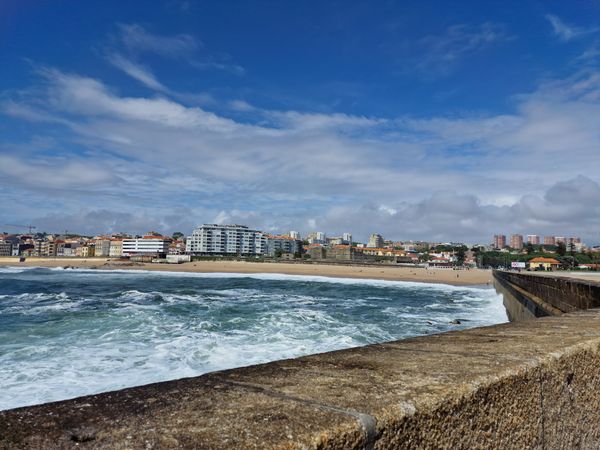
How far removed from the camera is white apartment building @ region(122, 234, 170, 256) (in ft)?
504

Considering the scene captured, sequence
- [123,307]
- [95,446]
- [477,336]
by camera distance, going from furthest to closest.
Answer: [123,307] → [477,336] → [95,446]

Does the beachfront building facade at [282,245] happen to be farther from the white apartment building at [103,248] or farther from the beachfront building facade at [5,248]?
the beachfront building facade at [5,248]

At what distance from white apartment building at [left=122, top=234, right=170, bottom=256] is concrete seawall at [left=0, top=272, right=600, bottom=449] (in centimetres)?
15832

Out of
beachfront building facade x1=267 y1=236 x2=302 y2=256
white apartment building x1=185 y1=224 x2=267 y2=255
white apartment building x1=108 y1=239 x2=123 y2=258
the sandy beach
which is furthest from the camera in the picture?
beachfront building facade x1=267 y1=236 x2=302 y2=256

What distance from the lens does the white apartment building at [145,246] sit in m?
154

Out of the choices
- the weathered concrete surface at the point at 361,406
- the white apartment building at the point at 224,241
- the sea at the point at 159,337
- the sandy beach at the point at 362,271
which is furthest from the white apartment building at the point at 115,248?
the weathered concrete surface at the point at 361,406

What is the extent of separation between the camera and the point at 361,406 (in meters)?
1.28

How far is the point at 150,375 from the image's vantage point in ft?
29.5

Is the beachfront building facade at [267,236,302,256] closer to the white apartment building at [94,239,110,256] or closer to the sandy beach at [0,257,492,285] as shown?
the white apartment building at [94,239,110,256]

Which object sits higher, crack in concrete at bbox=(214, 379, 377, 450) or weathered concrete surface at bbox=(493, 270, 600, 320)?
crack in concrete at bbox=(214, 379, 377, 450)

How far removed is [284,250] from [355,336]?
177 m

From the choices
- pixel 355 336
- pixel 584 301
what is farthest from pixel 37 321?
pixel 584 301

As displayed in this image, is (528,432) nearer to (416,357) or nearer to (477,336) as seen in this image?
(416,357)

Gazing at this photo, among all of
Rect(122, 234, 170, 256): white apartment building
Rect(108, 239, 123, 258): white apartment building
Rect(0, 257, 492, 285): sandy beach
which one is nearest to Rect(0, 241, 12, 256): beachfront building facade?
Rect(108, 239, 123, 258): white apartment building
